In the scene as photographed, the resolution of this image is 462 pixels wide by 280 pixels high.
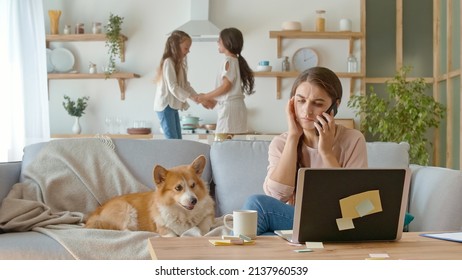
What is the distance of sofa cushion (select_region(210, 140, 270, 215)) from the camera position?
305 centimetres

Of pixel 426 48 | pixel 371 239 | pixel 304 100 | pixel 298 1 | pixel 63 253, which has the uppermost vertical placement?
pixel 298 1

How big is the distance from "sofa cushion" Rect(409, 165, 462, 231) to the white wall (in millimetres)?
3792

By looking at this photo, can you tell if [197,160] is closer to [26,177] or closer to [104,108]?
[26,177]

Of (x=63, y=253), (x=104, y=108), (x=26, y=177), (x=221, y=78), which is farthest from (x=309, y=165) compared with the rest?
(x=104, y=108)

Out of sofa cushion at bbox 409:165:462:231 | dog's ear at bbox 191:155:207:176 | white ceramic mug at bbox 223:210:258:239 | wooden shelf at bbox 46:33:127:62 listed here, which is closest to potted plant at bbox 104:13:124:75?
wooden shelf at bbox 46:33:127:62

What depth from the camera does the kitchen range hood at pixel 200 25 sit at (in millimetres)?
6301

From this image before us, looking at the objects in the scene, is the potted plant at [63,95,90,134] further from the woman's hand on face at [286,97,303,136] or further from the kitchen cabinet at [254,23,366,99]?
the woman's hand on face at [286,97,303,136]

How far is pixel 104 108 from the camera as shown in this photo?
6555 mm

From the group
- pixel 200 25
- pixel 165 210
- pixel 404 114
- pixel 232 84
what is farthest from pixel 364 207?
pixel 200 25

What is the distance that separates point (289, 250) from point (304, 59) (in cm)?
526

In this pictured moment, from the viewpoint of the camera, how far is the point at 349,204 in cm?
152

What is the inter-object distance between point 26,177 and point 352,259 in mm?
2108
